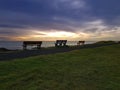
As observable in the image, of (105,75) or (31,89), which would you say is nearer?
(31,89)

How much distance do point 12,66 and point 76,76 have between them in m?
3.83

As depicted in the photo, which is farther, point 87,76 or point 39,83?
point 87,76

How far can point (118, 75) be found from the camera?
29.5 feet

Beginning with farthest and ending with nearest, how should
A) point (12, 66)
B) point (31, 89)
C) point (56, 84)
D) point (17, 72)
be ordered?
point (12, 66)
point (17, 72)
point (56, 84)
point (31, 89)

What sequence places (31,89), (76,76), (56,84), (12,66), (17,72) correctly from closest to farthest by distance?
(31,89) < (56,84) < (76,76) < (17,72) < (12,66)

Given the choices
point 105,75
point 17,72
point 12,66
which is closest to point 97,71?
point 105,75

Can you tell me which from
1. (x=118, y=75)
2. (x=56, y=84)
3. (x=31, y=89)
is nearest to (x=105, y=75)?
(x=118, y=75)

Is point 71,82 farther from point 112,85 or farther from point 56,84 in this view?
point 112,85

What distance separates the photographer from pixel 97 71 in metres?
9.54

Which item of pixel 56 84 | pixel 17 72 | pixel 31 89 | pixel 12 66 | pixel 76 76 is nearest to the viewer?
pixel 31 89

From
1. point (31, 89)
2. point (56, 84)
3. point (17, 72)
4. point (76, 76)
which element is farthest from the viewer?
point (17, 72)

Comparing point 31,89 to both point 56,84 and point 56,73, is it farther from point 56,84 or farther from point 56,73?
point 56,73

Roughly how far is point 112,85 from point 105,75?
1371mm

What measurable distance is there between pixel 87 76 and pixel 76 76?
0.49 m
